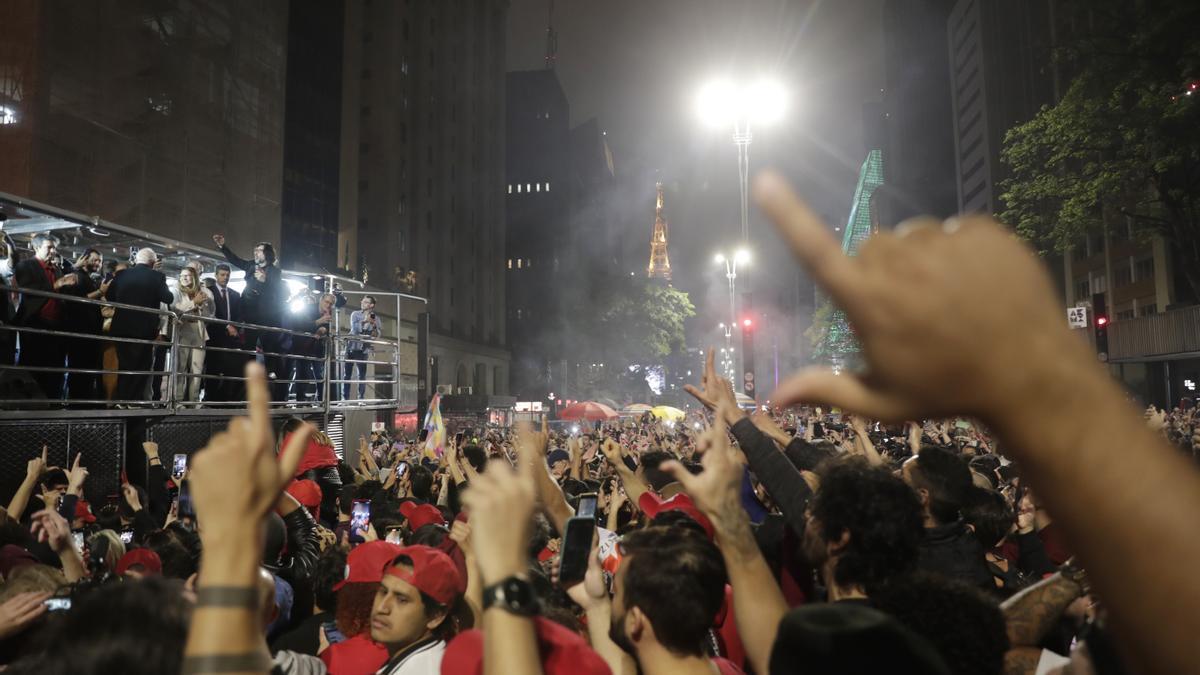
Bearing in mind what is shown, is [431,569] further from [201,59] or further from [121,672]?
[201,59]

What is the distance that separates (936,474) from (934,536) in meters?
0.51

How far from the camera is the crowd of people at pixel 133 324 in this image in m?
8.50

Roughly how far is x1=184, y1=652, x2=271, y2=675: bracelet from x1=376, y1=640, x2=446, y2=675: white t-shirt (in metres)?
1.81

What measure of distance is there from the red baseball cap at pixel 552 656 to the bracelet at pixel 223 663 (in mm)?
525

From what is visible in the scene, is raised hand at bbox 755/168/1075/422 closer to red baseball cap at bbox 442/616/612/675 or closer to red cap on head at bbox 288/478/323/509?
red baseball cap at bbox 442/616/612/675

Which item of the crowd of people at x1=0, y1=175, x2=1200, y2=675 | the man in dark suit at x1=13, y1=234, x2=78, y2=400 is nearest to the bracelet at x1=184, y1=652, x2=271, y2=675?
the crowd of people at x1=0, y1=175, x2=1200, y2=675

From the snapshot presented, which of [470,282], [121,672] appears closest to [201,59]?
[121,672]

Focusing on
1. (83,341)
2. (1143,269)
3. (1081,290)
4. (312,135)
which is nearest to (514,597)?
(83,341)

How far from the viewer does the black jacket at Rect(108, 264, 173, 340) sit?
8.99 meters

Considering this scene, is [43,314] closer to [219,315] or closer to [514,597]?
[219,315]

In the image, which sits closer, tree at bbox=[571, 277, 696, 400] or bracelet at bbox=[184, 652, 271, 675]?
bracelet at bbox=[184, 652, 271, 675]

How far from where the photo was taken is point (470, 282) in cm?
6494

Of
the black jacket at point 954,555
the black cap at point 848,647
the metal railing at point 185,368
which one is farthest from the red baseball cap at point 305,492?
the black cap at point 848,647

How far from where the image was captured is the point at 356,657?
148 inches
